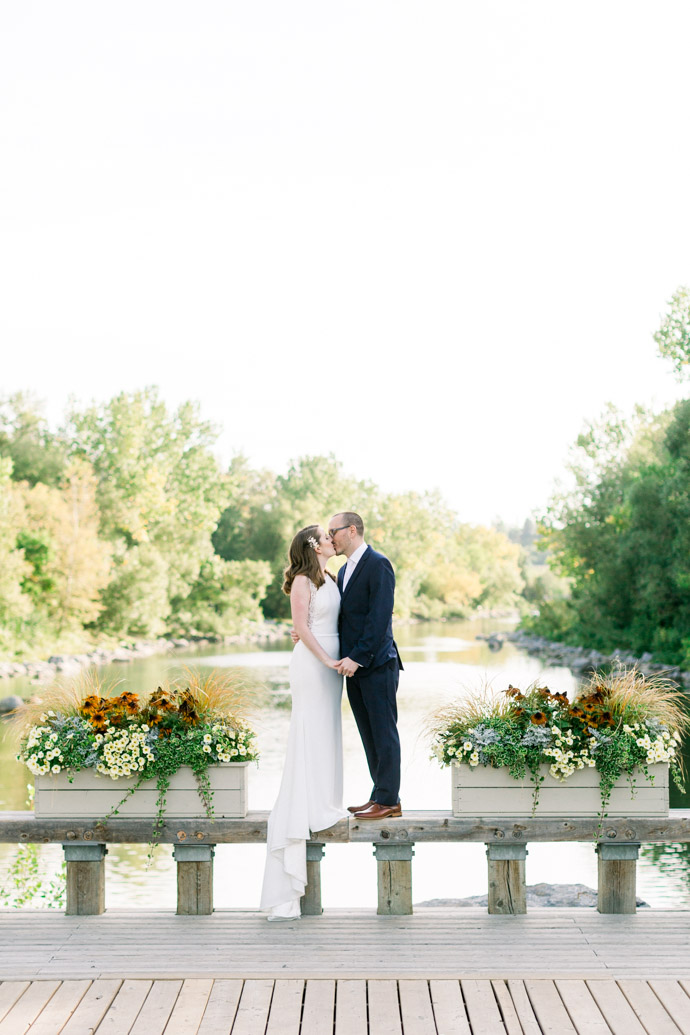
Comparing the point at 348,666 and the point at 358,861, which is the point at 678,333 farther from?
the point at 348,666

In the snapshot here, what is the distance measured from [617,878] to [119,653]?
98.2 ft

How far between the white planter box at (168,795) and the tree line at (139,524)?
25110 mm

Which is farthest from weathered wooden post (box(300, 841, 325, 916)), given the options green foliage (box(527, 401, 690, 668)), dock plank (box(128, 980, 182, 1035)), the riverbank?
green foliage (box(527, 401, 690, 668))

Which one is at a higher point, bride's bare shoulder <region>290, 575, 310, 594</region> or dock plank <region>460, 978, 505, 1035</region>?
bride's bare shoulder <region>290, 575, 310, 594</region>

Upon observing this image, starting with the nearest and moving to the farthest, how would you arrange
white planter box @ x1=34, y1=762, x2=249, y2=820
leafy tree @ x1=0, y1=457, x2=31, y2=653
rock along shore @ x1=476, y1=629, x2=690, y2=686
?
white planter box @ x1=34, y1=762, x2=249, y2=820, rock along shore @ x1=476, y1=629, x2=690, y2=686, leafy tree @ x1=0, y1=457, x2=31, y2=653

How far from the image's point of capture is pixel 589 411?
34.2 meters

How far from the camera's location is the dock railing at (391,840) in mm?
4895

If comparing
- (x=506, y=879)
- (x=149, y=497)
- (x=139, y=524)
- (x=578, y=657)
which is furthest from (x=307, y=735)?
(x=149, y=497)

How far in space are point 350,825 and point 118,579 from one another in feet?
108

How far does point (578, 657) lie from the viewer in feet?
99.8

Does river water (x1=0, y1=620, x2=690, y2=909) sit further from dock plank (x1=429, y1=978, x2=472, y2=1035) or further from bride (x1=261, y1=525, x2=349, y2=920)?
dock plank (x1=429, y1=978, x2=472, y2=1035)

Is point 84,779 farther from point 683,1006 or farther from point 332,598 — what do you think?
point 683,1006

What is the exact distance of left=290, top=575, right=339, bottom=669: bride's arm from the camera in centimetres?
507

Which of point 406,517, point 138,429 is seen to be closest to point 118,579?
point 138,429
